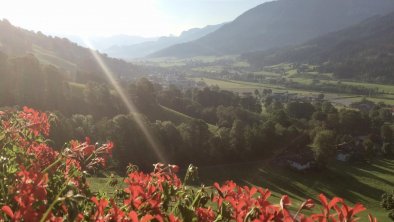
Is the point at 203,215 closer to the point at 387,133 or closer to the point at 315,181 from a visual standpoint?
the point at 315,181

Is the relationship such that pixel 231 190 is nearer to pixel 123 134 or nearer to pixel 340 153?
pixel 123 134

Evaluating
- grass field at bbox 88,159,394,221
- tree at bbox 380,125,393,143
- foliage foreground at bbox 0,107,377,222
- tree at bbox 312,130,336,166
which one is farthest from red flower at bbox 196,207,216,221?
tree at bbox 380,125,393,143

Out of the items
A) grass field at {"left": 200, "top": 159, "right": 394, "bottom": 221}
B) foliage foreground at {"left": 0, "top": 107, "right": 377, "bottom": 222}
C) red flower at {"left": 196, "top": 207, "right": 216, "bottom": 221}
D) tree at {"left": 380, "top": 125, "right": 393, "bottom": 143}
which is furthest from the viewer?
tree at {"left": 380, "top": 125, "right": 393, "bottom": 143}

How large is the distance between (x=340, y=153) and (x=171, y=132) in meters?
40.7

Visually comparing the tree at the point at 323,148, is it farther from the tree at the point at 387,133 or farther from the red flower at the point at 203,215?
the red flower at the point at 203,215

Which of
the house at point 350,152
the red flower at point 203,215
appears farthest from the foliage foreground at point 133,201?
the house at point 350,152

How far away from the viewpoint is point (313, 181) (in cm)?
6488

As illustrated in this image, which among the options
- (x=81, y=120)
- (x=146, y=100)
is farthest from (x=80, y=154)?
(x=146, y=100)

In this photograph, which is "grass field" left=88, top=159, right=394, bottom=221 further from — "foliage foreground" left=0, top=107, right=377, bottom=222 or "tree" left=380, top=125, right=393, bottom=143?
"foliage foreground" left=0, top=107, right=377, bottom=222

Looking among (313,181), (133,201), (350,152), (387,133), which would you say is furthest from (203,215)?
(387,133)

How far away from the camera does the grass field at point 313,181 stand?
58.5 meters

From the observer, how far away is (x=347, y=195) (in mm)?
60281

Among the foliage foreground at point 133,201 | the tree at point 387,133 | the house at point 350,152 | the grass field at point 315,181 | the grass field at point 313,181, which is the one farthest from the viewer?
the tree at point 387,133

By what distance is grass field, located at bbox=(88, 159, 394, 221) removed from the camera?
5850 cm
